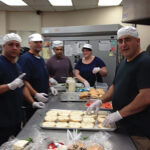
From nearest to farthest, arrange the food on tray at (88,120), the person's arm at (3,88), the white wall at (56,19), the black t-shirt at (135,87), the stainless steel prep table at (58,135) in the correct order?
the stainless steel prep table at (58,135), the black t-shirt at (135,87), the food on tray at (88,120), the person's arm at (3,88), the white wall at (56,19)

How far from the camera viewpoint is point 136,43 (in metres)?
1.47

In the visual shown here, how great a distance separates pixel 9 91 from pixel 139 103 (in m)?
1.23

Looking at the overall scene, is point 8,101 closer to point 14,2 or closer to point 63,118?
point 63,118

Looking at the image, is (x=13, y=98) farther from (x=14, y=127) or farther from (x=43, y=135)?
(x=43, y=135)

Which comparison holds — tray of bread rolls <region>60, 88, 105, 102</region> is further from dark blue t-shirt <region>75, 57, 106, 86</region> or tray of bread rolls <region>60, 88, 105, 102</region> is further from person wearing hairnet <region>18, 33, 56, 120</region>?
dark blue t-shirt <region>75, 57, 106, 86</region>

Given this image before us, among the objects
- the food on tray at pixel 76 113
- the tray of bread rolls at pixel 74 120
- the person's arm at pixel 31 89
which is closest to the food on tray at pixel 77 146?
the tray of bread rolls at pixel 74 120

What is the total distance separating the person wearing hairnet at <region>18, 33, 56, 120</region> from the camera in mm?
2240

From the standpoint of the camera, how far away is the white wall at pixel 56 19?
586cm

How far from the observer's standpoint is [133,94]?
4.65 ft

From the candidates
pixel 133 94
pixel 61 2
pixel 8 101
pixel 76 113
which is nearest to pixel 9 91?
pixel 8 101

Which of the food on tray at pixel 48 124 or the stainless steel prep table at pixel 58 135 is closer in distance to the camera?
the stainless steel prep table at pixel 58 135

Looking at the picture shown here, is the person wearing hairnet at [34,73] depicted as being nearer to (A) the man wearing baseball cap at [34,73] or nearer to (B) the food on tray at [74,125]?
(A) the man wearing baseball cap at [34,73]

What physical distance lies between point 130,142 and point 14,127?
3.95ft

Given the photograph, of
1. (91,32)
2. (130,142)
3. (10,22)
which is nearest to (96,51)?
(91,32)
